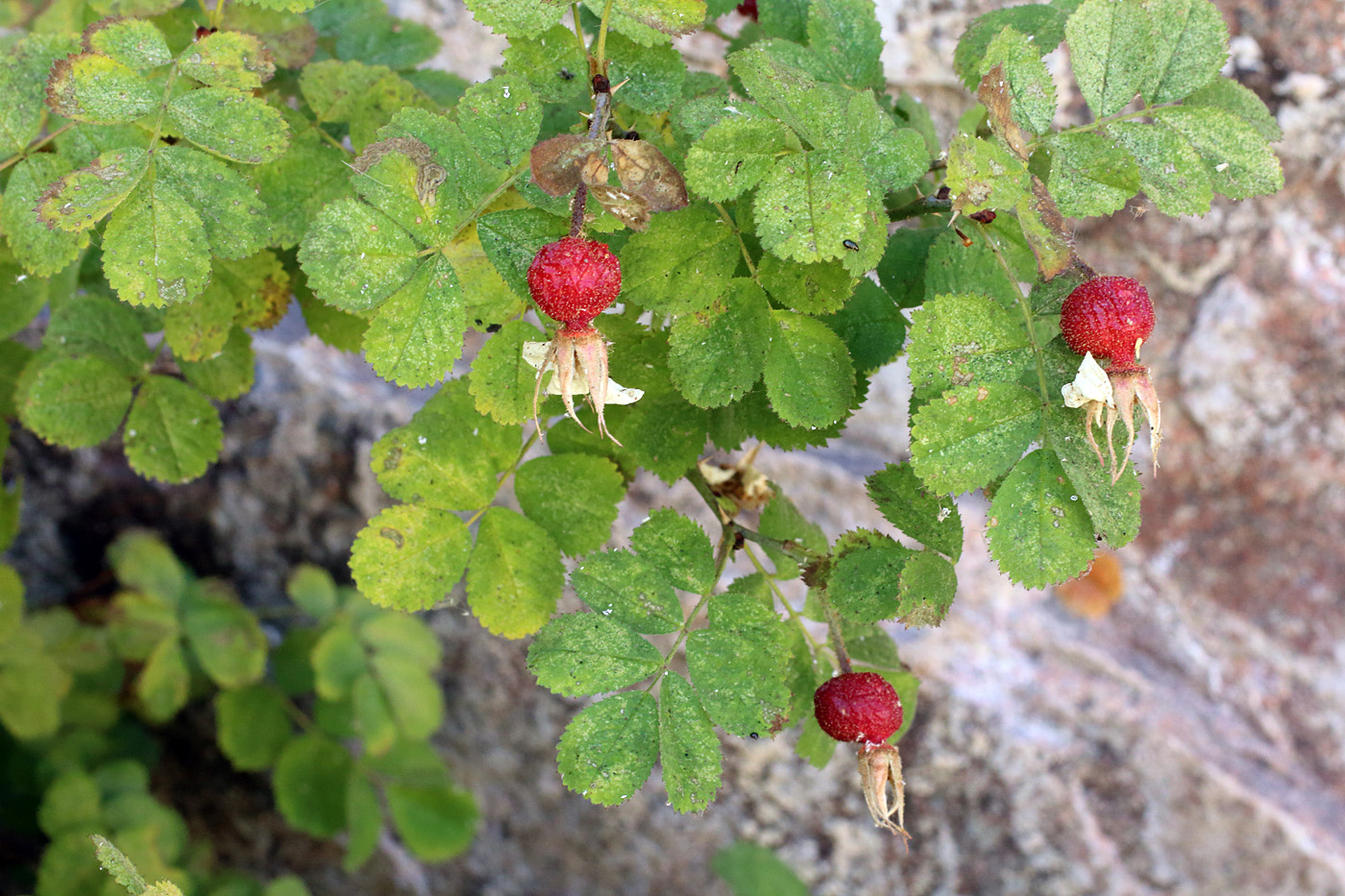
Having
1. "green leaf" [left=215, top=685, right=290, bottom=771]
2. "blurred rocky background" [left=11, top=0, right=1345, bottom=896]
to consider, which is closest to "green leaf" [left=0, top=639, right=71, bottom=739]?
"green leaf" [left=215, top=685, right=290, bottom=771]

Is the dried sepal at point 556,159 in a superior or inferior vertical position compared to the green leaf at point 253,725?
superior

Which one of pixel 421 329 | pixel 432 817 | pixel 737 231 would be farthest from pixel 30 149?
pixel 432 817

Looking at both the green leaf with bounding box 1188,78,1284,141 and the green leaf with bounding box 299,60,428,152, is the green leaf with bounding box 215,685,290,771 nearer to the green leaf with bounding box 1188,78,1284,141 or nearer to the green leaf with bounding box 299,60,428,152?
the green leaf with bounding box 299,60,428,152

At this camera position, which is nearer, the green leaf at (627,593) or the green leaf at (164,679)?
the green leaf at (627,593)

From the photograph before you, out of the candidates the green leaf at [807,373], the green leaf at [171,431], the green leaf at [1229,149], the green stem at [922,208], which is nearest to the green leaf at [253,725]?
the green leaf at [171,431]

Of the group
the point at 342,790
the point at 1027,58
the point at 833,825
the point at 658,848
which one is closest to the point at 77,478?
the point at 342,790

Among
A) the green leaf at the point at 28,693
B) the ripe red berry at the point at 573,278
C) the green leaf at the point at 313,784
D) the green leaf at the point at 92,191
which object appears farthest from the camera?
the green leaf at the point at 313,784

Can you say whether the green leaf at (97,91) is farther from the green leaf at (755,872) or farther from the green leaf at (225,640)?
the green leaf at (755,872)
